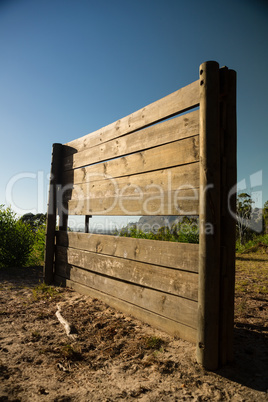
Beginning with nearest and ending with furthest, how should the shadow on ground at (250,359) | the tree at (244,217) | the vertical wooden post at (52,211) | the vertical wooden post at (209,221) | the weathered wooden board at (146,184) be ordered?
the shadow on ground at (250,359), the vertical wooden post at (209,221), the weathered wooden board at (146,184), the vertical wooden post at (52,211), the tree at (244,217)

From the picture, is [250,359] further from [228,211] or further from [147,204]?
[147,204]

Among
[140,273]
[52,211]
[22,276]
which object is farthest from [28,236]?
[140,273]

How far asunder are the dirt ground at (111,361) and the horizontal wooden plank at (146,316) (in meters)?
0.07

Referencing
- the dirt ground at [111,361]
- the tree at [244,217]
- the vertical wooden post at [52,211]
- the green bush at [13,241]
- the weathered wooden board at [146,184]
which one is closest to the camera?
the dirt ground at [111,361]

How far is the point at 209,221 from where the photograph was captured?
2.19 meters

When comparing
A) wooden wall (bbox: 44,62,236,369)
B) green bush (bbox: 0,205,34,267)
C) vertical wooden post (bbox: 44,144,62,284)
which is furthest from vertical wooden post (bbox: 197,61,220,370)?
green bush (bbox: 0,205,34,267)

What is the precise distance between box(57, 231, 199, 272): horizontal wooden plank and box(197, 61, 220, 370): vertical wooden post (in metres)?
0.25

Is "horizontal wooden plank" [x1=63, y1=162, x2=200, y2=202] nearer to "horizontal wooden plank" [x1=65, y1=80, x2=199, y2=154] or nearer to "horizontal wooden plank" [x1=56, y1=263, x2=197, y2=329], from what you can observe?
"horizontal wooden plank" [x1=65, y1=80, x2=199, y2=154]

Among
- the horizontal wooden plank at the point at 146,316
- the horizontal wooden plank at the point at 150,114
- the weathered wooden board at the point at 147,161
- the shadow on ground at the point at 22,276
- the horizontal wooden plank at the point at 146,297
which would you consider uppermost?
the horizontal wooden plank at the point at 150,114

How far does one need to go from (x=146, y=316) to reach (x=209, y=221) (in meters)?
1.46

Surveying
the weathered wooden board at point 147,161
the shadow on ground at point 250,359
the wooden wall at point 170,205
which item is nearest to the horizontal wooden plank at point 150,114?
the wooden wall at point 170,205

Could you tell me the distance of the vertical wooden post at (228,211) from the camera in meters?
2.19

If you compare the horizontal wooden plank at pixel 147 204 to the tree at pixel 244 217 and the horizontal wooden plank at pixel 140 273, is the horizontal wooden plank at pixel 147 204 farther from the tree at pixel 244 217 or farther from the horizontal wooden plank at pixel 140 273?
the tree at pixel 244 217

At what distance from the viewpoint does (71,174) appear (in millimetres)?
4801
